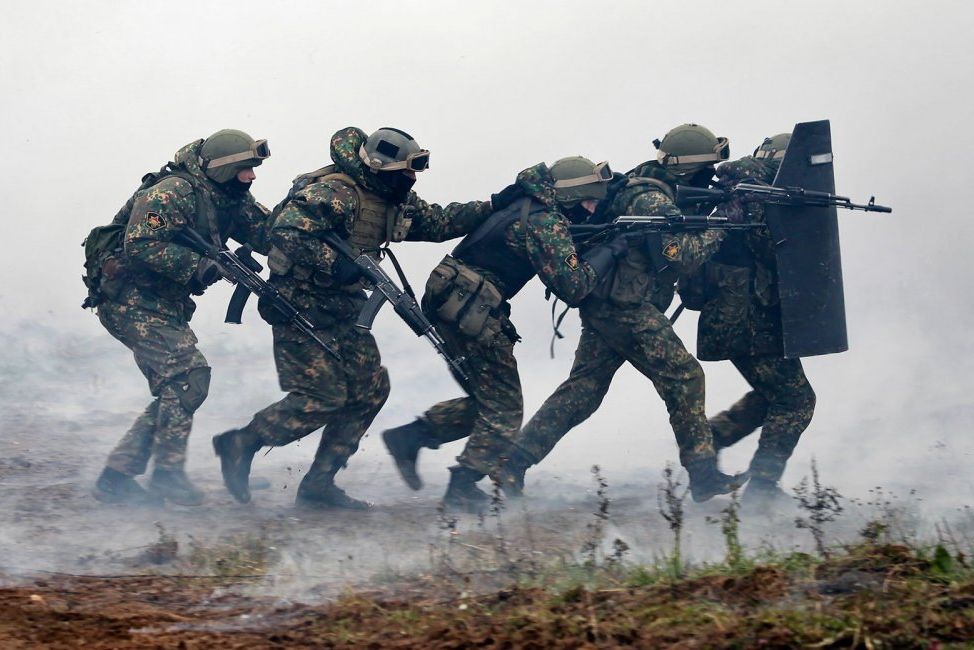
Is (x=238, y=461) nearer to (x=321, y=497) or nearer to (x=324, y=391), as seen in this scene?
A: (x=321, y=497)

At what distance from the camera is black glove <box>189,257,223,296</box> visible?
21.8 ft

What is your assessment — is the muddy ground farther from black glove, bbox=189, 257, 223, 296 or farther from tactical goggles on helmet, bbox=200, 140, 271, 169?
tactical goggles on helmet, bbox=200, 140, 271, 169

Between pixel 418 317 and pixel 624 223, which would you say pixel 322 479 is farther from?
pixel 624 223

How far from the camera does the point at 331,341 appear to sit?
6469mm

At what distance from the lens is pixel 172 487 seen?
6.56 m

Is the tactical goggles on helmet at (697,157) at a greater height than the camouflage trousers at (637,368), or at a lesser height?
greater

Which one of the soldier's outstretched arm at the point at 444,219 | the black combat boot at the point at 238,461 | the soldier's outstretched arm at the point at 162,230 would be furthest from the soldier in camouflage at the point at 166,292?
the soldier's outstretched arm at the point at 444,219

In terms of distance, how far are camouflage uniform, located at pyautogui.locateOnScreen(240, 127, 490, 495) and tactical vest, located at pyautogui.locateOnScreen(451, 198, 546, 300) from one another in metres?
0.11

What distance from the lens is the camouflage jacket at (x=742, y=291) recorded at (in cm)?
689

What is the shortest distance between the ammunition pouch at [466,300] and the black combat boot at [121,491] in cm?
187

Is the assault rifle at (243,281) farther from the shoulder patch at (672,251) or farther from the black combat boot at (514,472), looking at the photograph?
the shoulder patch at (672,251)

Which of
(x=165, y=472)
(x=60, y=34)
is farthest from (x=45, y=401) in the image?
(x=60, y=34)

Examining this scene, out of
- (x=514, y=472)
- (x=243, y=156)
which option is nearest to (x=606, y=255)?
(x=514, y=472)

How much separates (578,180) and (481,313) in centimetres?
92
